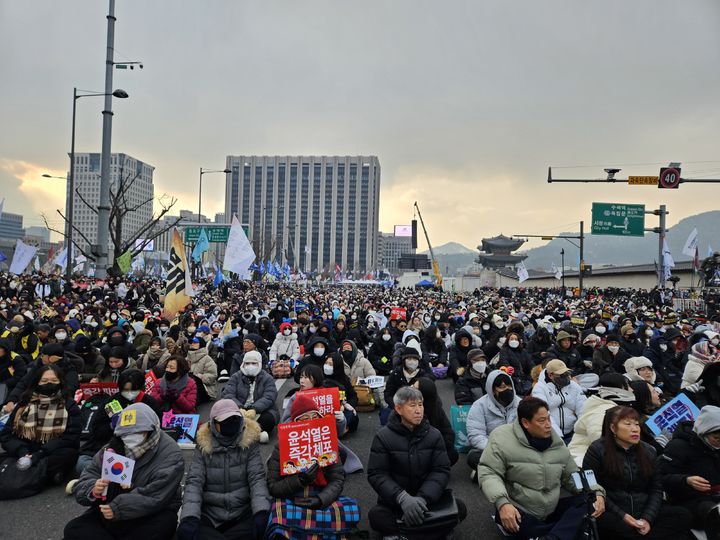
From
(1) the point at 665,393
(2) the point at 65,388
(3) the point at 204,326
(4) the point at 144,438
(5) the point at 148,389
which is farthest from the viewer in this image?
(3) the point at 204,326

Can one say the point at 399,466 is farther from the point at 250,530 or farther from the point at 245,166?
the point at 245,166

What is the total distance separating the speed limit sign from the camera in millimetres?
12797

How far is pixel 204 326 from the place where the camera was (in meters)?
13.0

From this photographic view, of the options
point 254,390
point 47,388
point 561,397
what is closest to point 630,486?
point 561,397

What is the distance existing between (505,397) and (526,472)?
168 centimetres

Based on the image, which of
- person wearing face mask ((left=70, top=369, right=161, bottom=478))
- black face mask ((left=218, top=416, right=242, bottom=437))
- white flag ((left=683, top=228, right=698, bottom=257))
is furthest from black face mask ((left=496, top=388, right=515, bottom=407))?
white flag ((left=683, top=228, right=698, bottom=257))

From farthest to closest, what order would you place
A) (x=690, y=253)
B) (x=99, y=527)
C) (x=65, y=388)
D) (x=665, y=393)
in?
(x=690, y=253) → (x=665, y=393) → (x=65, y=388) → (x=99, y=527)

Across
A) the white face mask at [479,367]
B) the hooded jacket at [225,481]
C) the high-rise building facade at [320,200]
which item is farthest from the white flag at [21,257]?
the high-rise building facade at [320,200]

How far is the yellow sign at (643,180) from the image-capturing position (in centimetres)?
1304

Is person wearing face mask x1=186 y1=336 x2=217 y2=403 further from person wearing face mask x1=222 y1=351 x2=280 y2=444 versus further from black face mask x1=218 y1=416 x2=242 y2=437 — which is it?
black face mask x1=218 y1=416 x2=242 y2=437

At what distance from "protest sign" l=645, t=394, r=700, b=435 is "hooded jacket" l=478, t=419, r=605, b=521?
1803 millimetres

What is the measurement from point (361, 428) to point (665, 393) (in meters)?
6.00

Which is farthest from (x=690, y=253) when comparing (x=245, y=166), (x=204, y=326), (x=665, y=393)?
(x=245, y=166)

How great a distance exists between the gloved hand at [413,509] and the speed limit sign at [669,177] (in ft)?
38.9
